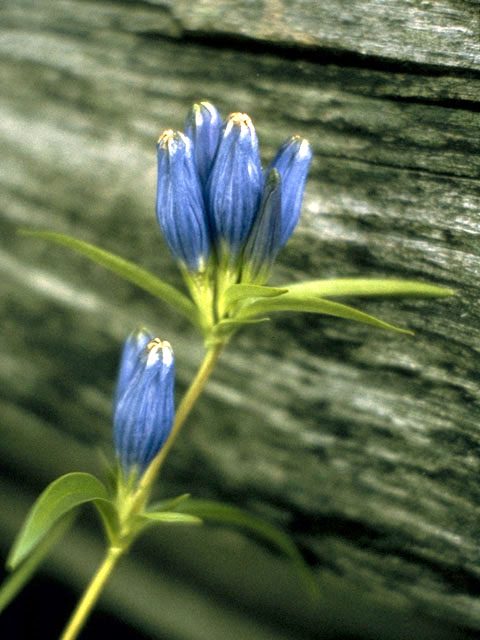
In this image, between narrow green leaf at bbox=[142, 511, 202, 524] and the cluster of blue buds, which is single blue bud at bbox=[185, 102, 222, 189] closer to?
the cluster of blue buds

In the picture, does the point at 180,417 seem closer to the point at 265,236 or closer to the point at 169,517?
the point at 169,517

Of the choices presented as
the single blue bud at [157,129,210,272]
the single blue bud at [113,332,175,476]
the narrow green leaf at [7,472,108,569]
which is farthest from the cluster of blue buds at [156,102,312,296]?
the narrow green leaf at [7,472,108,569]

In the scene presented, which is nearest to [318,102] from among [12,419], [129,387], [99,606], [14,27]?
[129,387]

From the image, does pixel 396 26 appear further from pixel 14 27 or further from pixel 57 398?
pixel 57 398

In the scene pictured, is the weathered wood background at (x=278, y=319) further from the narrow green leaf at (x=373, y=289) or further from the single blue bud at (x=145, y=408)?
the single blue bud at (x=145, y=408)

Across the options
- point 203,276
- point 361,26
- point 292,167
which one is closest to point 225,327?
point 203,276

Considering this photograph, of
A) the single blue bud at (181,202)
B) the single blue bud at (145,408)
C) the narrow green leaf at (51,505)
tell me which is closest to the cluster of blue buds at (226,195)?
the single blue bud at (181,202)
